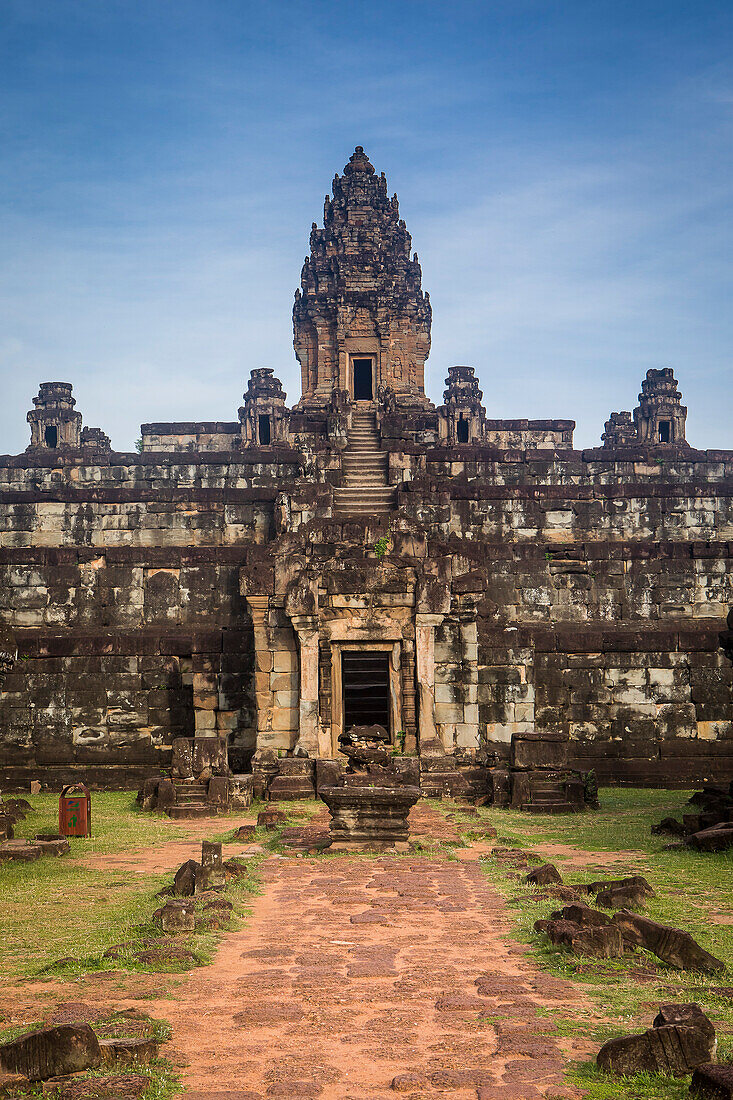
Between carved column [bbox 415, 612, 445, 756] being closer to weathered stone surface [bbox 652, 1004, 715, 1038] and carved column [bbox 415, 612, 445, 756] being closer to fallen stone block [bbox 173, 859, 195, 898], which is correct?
fallen stone block [bbox 173, 859, 195, 898]

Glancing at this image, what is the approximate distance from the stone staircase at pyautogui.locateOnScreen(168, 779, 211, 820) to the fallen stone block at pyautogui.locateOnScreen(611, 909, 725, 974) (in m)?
9.77

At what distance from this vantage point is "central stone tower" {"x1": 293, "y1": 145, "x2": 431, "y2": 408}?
129 ft

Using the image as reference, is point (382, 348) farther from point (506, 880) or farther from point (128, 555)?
point (506, 880)

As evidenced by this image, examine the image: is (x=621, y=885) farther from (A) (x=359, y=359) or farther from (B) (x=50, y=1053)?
(A) (x=359, y=359)

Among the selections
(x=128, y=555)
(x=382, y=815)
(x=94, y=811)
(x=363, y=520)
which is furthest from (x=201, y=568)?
(x=382, y=815)

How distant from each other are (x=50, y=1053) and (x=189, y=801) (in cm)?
1137

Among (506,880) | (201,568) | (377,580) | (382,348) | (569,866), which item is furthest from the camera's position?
(382,348)

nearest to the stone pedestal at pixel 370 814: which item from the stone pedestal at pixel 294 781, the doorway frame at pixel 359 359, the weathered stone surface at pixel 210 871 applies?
the weathered stone surface at pixel 210 871

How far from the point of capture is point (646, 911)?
28.5 ft

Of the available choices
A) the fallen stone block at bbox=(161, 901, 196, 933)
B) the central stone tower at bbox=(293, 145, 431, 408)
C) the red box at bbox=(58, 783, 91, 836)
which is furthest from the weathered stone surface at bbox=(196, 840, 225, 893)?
the central stone tower at bbox=(293, 145, 431, 408)

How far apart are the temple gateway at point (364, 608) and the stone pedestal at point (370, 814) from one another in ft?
12.3

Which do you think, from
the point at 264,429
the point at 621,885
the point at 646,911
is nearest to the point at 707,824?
the point at 621,885

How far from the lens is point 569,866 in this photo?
1131 centimetres

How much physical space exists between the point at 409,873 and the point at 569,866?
1.81 metres
